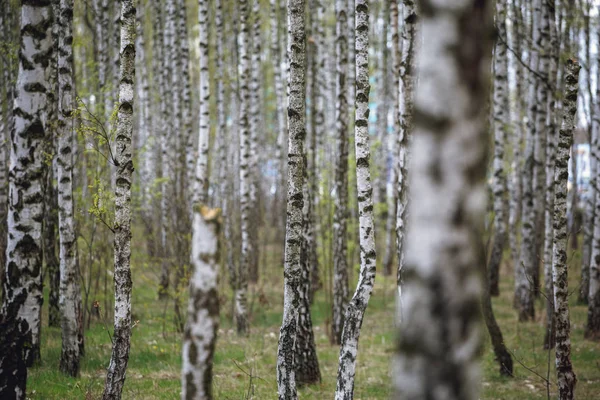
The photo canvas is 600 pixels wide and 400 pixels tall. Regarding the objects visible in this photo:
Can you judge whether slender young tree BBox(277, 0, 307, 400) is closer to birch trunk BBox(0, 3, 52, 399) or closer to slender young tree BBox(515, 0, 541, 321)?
birch trunk BBox(0, 3, 52, 399)

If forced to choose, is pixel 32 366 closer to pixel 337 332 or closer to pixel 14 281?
pixel 14 281

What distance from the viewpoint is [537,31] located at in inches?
471

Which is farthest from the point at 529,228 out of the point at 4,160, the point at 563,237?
the point at 4,160

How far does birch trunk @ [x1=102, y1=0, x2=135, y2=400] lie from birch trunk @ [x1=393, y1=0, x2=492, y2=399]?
4.14 meters

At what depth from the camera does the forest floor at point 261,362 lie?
22.6 ft

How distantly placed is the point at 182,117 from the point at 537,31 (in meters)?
9.40

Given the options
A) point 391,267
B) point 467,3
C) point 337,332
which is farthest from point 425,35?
point 391,267

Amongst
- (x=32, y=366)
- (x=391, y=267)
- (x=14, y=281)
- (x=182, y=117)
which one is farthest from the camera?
(x=391, y=267)

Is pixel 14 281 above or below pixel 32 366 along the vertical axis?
above

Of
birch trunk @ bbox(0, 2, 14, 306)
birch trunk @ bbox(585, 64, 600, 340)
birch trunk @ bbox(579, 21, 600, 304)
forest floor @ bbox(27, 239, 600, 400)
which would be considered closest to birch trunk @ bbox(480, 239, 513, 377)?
forest floor @ bbox(27, 239, 600, 400)

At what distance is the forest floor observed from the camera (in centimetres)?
690

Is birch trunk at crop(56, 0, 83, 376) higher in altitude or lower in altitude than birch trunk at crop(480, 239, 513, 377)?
higher

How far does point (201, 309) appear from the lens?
282 cm

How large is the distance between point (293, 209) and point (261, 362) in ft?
12.9
